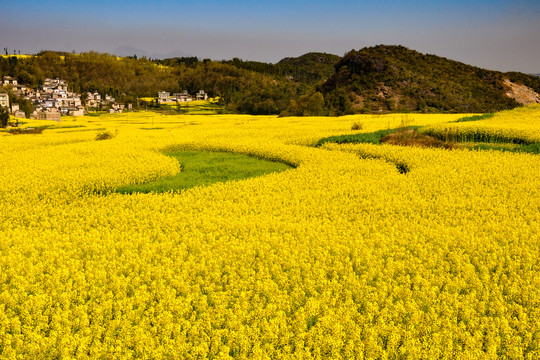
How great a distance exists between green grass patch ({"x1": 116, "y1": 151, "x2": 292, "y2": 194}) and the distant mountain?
150ft

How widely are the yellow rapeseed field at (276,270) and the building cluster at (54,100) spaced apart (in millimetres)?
97202

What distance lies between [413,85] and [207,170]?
67.2 m

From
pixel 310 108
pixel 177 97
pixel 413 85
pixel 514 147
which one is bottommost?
pixel 514 147

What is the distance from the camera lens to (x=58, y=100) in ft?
413

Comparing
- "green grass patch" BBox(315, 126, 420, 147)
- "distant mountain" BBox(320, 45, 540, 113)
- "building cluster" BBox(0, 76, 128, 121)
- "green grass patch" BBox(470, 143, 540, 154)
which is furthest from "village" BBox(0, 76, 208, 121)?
"green grass patch" BBox(470, 143, 540, 154)

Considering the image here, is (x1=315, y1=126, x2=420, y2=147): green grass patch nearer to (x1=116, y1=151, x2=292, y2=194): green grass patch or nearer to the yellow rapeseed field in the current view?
(x1=116, y1=151, x2=292, y2=194): green grass patch

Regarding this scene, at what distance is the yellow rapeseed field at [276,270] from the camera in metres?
4.88

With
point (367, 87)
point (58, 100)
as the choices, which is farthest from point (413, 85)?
point (58, 100)

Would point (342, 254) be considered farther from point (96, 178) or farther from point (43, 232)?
point (96, 178)

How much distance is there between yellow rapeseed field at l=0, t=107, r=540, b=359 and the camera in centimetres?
488

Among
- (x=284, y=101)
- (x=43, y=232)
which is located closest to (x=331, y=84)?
(x=284, y=101)

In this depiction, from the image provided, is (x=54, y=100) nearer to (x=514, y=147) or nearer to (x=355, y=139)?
(x=355, y=139)

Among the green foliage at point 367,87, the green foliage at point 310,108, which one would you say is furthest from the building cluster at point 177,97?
the green foliage at point 310,108

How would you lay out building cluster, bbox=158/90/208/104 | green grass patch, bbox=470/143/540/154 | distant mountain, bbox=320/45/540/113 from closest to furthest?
→ green grass patch, bbox=470/143/540/154, distant mountain, bbox=320/45/540/113, building cluster, bbox=158/90/208/104
